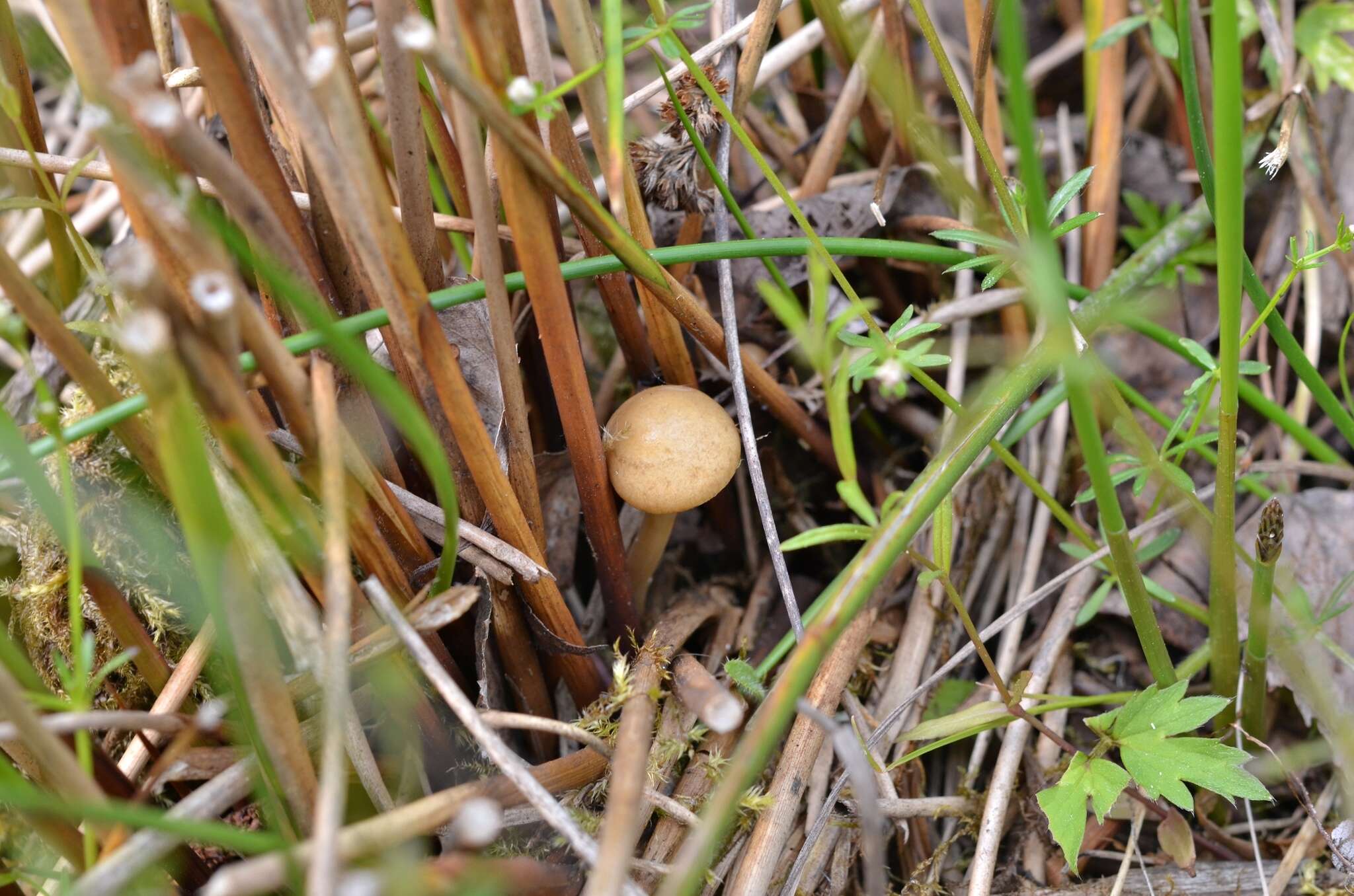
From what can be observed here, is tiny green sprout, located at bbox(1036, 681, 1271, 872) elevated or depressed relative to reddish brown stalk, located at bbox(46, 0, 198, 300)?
depressed

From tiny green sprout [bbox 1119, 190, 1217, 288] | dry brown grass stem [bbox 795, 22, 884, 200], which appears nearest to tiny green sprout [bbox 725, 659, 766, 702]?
dry brown grass stem [bbox 795, 22, 884, 200]

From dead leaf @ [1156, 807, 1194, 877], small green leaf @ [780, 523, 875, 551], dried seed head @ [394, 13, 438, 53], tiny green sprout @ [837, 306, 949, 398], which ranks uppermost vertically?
dried seed head @ [394, 13, 438, 53]

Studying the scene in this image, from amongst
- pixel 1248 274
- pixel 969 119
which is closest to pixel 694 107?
pixel 969 119

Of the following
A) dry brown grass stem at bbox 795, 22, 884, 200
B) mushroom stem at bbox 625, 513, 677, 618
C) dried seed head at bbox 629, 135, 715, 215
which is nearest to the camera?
dried seed head at bbox 629, 135, 715, 215

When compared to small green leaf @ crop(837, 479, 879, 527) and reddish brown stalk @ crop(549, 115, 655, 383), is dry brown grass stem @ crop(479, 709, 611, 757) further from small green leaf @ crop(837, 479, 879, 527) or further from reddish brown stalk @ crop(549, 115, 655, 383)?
reddish brown stalk @ crop(549, 115, 655, 383)

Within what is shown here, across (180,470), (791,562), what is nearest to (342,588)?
(180,470)

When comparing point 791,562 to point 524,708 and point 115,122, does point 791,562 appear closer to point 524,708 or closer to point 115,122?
point 524,708

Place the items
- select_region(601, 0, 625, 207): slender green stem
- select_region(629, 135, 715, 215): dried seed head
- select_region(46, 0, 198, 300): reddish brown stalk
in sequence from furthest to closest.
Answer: select_region(629, 135, 715, 215): dried seed head, select_region(601, 0, 625, 207): slender green stem, select_region(46, 0, 198, 300): reddish brown stalk
